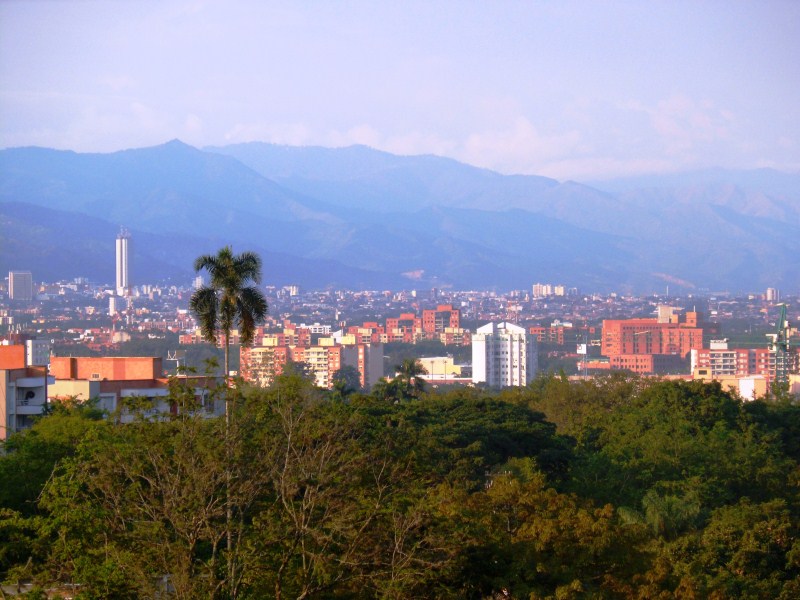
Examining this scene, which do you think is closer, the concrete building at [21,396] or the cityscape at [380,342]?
the concrete building at [21,396]

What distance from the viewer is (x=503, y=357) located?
107 m

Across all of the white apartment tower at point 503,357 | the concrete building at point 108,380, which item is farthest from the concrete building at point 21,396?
the white apartment tower at point 503,357

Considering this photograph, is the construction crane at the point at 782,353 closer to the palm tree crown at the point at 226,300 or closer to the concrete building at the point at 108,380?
the concrete building at the point at 108,380

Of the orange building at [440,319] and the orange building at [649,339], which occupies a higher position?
the orange building at [440,319]

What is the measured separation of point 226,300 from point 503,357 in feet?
273

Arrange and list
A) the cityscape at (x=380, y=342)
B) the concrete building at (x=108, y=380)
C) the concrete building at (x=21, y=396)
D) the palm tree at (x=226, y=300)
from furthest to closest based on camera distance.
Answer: the cityscape at (x=380, y=342)
the concrete building at (x=108, y=380)
the concrete building at (x=21, y=396)
the palm tree at (x=226, y=300)

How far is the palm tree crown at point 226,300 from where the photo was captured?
24641mm

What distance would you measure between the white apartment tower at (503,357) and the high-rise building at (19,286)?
267 ft

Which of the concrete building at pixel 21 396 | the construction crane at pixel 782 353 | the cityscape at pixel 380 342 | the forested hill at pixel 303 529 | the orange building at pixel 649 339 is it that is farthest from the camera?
the orange building at pixel 649 339

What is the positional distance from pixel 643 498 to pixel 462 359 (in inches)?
4038

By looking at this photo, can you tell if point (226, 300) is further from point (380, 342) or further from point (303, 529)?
point (380, 342)

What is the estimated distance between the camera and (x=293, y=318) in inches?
6545

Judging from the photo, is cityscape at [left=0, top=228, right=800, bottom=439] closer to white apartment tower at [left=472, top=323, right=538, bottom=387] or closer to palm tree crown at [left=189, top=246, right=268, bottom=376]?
white apartment tower at [left=472, top=323, right=538, bottom=387]

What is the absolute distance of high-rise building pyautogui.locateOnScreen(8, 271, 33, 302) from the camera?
16888cm
